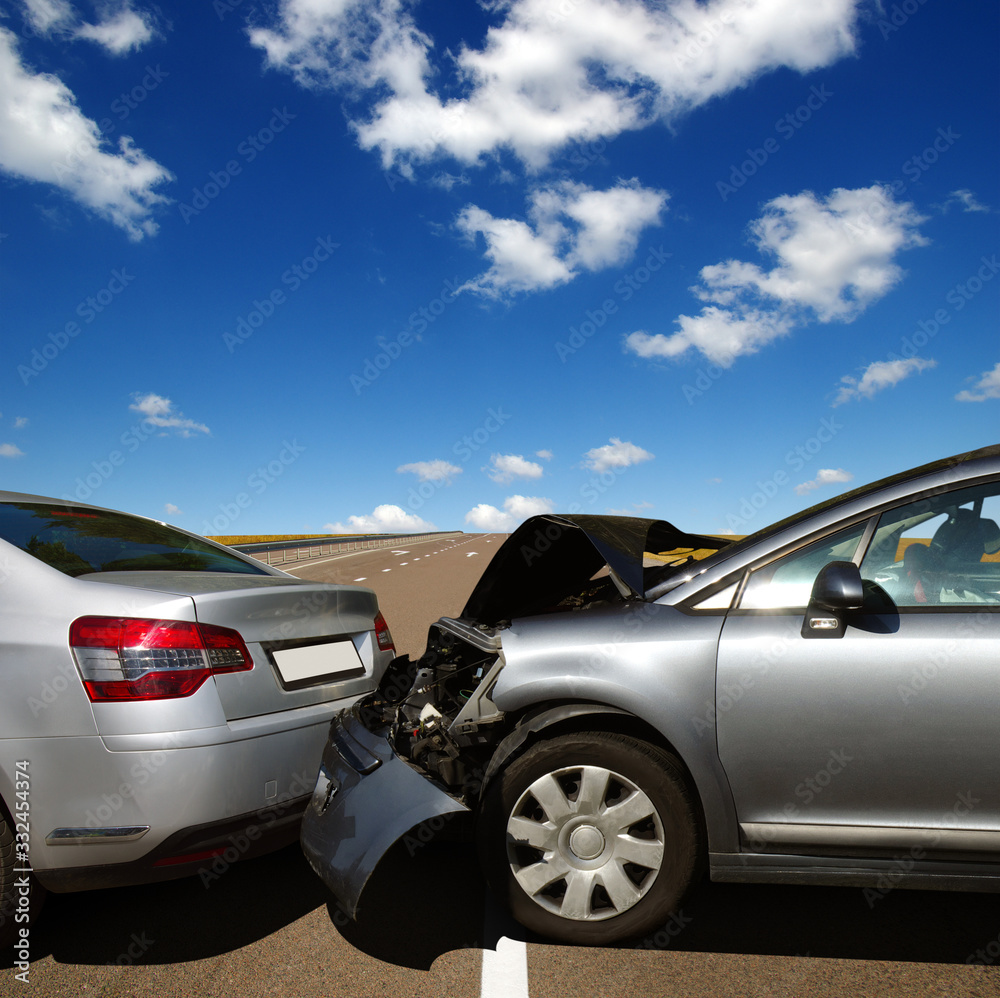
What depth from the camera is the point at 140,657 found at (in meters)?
2.42

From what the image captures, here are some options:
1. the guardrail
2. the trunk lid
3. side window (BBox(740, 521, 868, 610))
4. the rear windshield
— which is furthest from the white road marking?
the guardrail

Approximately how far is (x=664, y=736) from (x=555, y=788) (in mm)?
418

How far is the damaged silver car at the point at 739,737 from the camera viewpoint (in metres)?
2.24

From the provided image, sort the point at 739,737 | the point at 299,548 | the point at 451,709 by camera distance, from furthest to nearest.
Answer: the point at 299,548 < the point at 451,709 < the point at 739,737

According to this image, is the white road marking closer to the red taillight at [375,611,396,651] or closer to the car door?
the car door

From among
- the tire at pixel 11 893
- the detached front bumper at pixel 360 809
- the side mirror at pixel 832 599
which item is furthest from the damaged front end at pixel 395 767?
the side mirror at pixel 832 599

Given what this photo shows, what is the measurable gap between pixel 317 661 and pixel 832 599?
79.7 inches

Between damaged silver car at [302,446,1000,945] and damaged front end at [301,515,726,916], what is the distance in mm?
12

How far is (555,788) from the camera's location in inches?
96.0

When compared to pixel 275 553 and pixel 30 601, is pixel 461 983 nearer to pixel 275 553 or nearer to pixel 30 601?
pixel 30 601

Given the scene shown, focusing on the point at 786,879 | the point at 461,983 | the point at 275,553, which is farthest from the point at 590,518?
the point at 275,553

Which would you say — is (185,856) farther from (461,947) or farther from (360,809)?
(461,947)

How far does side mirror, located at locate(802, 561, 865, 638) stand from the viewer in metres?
2.20

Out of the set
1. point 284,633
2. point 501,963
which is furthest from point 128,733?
point 501,963
